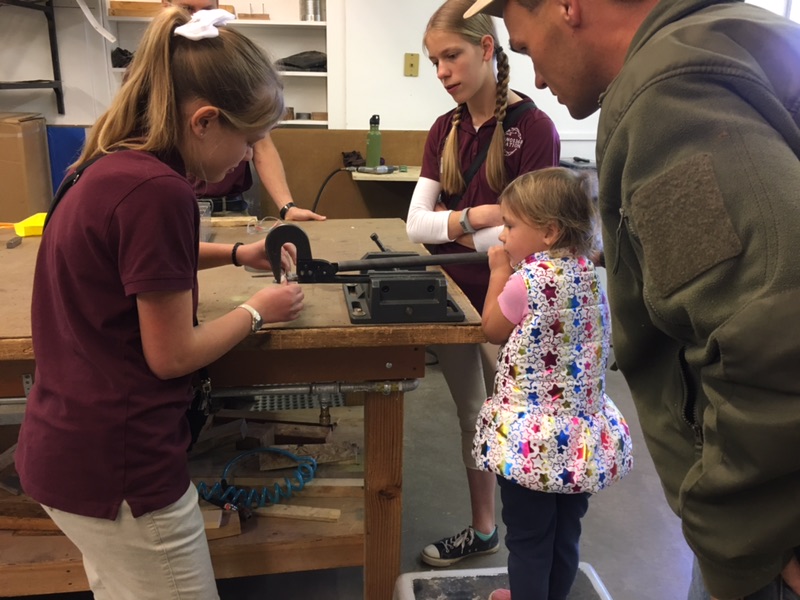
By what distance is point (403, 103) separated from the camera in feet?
13.4

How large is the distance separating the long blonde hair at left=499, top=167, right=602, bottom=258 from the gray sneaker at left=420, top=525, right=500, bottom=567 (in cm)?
102

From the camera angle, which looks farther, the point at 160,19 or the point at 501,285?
the point at 501,285

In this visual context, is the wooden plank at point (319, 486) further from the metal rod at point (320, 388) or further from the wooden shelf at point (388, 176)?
the wooden shelf at point (388, 176)

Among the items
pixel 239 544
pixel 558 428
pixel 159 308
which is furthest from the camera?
pixel 239 544

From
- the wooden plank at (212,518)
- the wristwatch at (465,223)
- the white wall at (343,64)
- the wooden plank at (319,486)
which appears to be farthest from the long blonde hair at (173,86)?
the white wall at (343,64)

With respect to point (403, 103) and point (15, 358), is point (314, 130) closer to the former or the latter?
point (403, 103)

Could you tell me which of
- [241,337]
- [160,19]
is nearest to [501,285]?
[241,337]

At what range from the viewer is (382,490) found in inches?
55.5

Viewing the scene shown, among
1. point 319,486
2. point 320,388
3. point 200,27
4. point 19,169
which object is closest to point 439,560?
point 319,486

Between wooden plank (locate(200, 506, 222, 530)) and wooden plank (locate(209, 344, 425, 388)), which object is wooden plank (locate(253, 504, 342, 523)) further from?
wooden plank (locate(209, 344, 425, 388))

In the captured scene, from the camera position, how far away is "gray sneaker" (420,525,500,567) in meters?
1.88

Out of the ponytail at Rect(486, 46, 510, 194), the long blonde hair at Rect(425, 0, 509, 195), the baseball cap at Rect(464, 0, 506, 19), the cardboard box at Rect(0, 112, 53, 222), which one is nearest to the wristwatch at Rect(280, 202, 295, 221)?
the long blonde hair at Rect(425, 0, 509, 195)

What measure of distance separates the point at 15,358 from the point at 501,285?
2.85 ft

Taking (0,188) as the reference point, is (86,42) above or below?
above
